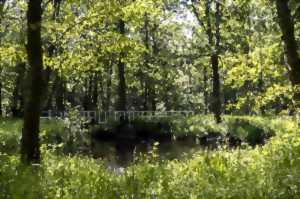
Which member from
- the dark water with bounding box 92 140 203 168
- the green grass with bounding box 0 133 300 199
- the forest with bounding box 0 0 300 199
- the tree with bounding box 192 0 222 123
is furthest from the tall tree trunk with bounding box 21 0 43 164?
the tree with bounding box 192 0 222 123

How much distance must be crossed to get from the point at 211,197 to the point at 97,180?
2481 mm

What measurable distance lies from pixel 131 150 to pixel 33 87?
53.6 feet

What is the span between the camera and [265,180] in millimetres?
7441

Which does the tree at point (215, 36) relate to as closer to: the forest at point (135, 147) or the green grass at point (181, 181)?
the forest at point (135, 147)

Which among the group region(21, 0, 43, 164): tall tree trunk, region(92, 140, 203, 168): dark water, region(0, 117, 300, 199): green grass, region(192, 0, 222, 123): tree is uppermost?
region(192, 0, 222, 123): tree

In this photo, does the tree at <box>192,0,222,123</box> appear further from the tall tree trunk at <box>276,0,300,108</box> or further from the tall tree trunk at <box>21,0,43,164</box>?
the tall tree trunk at <box>21,0,43,164</box>

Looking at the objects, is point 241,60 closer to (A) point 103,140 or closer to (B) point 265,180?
(B) point 265,180

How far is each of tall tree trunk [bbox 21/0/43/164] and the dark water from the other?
977 cm

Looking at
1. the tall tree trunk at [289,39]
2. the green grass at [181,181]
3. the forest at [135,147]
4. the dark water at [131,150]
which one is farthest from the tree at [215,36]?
the green grass at [181,181]

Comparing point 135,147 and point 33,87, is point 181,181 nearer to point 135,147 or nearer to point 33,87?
point 135,147

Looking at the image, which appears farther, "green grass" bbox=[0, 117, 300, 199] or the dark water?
the dark water

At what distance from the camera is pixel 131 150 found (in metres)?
26.3

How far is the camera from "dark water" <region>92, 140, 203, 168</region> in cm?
2159

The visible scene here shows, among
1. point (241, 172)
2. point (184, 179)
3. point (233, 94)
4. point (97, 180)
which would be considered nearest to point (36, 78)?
point (97, 180)
